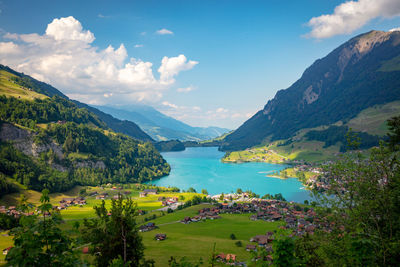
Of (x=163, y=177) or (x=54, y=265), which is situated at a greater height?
(x=54, y=265)

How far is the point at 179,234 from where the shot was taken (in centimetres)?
6481

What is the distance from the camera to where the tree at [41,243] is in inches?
242

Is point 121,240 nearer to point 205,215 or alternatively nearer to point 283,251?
point 283,251

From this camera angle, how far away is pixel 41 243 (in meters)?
6.65

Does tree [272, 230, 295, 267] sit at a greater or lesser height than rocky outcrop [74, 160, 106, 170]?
greater

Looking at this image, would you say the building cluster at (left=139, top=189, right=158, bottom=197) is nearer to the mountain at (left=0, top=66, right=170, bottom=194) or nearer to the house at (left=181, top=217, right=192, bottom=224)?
the mountain at (left=0, top=66, right=170, bottom=194)

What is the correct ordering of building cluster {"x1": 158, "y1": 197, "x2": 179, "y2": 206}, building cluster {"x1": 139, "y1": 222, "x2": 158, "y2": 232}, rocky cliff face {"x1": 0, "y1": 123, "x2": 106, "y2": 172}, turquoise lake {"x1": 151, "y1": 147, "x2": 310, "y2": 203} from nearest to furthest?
1. building cluster {"x1": 139, "y1": 222, "x2": 158, "y2": 232}
2. building cluster {"x1": 158, "y1": 197, "x2": 179, "y2": 206}
3. rocky cliff face {"x1": 0, "y1": 123, "x2": 106, "y2": 172}
4. turquoise lake {"x1": 151, "y1": 147, "x2": 310, "y2": 203}

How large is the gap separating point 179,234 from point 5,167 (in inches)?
3720

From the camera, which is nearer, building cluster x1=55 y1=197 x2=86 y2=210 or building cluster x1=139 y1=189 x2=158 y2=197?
building cluster x1=55 y1=197 x2=86 y2=210

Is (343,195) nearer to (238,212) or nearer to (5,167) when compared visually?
(238,212)

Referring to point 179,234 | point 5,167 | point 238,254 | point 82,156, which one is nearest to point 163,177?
point 82,156

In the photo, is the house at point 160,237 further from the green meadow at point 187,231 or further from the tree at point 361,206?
the tree at point 361,206

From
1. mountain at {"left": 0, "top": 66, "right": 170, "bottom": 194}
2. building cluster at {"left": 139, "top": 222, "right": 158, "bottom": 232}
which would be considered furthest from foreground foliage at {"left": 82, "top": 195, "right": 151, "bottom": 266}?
mountain at {"left": 0, "top": 66, "right": 170, "bottom": 194}

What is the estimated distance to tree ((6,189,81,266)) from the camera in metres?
6.15
